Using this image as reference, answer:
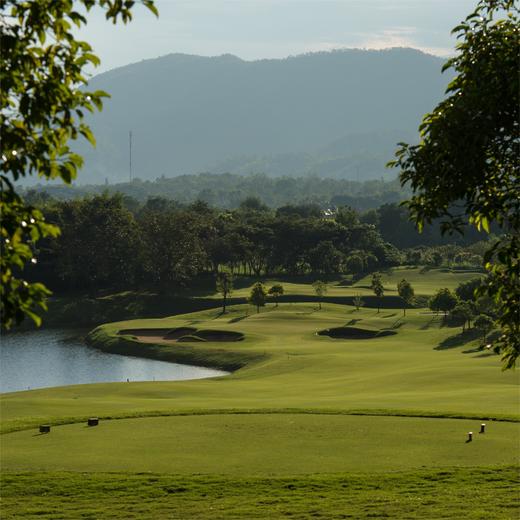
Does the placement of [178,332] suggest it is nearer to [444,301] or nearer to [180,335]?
[180,335]

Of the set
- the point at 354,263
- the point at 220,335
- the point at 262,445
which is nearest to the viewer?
the point at 262,445

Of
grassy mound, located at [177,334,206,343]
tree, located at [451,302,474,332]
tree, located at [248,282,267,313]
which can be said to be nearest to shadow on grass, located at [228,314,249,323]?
tree, located at [248,282,267,313]

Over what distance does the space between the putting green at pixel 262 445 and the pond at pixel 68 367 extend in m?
38.4

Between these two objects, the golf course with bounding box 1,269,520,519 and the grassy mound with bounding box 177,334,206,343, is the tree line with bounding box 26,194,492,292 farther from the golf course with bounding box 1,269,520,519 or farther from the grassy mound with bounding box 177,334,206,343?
the golf course with bounding box 1,269,520,519

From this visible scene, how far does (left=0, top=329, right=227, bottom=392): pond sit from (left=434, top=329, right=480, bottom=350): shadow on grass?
55.7ft

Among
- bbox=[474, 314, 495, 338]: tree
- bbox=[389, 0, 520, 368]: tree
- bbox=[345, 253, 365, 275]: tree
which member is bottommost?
bbox=[474, 314, 495, 338]: tree

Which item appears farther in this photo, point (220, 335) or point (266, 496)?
point (220, 335)

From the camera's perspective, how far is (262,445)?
25.1 meters

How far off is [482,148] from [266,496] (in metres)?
9.05

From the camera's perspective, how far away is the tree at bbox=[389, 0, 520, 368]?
553 inches

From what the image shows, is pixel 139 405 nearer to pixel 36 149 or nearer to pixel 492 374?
pixel 492 374

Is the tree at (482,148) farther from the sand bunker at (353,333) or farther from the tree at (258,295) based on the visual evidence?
the tree at (258,295)

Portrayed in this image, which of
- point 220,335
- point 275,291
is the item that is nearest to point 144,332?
point 220,335

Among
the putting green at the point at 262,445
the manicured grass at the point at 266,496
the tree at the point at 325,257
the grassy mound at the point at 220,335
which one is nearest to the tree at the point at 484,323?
the grassy mound at the point at 220,335
